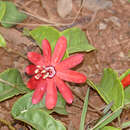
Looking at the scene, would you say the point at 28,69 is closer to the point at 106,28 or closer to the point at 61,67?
the point at 61,67

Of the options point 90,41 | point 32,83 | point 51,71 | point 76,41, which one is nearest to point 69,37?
point 76,41

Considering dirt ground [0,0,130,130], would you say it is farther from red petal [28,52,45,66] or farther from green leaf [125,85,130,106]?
red petal [28,52,45,66]

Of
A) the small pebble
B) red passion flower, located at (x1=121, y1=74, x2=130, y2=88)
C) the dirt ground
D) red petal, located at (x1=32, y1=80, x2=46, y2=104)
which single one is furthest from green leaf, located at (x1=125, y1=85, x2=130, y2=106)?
the small pebble

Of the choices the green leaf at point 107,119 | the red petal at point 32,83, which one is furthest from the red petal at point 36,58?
the green leaf at point 107,119

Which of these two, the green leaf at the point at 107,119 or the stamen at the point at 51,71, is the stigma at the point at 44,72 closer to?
the stamen at the point at 51,71

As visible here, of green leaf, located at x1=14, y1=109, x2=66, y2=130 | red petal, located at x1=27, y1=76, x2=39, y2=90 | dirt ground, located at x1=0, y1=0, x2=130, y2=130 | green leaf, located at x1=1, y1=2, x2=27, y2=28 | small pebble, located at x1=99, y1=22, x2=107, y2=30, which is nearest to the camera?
green leaf, located at x1=14, y1=109, x2=66, y2=130

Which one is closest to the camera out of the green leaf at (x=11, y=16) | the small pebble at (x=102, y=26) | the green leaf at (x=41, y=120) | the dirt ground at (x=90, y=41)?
the green leaf at (x=41, y=120)

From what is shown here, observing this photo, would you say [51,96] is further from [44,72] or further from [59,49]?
[59,49]

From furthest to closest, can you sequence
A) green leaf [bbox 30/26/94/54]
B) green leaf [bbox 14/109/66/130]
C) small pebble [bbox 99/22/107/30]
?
small pebble [bbox 99/22/107/30] < green leaf [bbox 30/26/94/54] < green leaf [bbox 14/109/66/130]
